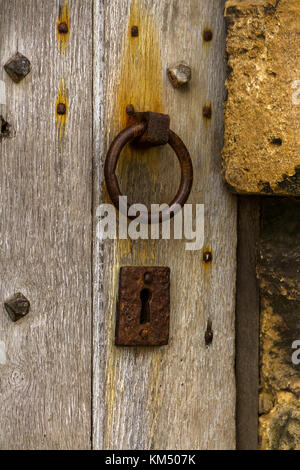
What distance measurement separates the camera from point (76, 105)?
1.00 m

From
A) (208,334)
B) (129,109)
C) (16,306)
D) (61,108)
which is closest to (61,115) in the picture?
(61,108)

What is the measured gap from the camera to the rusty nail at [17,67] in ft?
3.10

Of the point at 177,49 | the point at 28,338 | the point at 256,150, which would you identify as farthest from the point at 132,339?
the point at 177,49

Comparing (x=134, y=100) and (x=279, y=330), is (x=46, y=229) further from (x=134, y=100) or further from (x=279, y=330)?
(x=279, y=330)

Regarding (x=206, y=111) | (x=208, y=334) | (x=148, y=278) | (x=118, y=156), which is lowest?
(x=208, y=334)

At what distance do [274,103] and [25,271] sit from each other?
1.68 ft

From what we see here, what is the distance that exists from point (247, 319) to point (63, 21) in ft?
2.12

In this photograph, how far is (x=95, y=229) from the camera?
3.35 ft

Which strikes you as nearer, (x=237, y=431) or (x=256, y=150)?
(x=256, y=150)

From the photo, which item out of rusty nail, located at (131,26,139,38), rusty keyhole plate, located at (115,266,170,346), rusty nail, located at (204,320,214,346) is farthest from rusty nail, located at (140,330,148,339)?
rusty nail, located at (131,26,139,38)

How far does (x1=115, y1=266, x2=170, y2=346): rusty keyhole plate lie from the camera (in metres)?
1.03

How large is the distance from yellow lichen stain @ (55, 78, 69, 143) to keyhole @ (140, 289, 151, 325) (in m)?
0.31

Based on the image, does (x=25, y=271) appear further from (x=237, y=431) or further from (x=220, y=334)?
(x=237, y=431)

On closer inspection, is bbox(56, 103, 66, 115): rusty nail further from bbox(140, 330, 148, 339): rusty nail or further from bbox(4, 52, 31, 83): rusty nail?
bbox(140, 330, 148, 339): rusty nail
